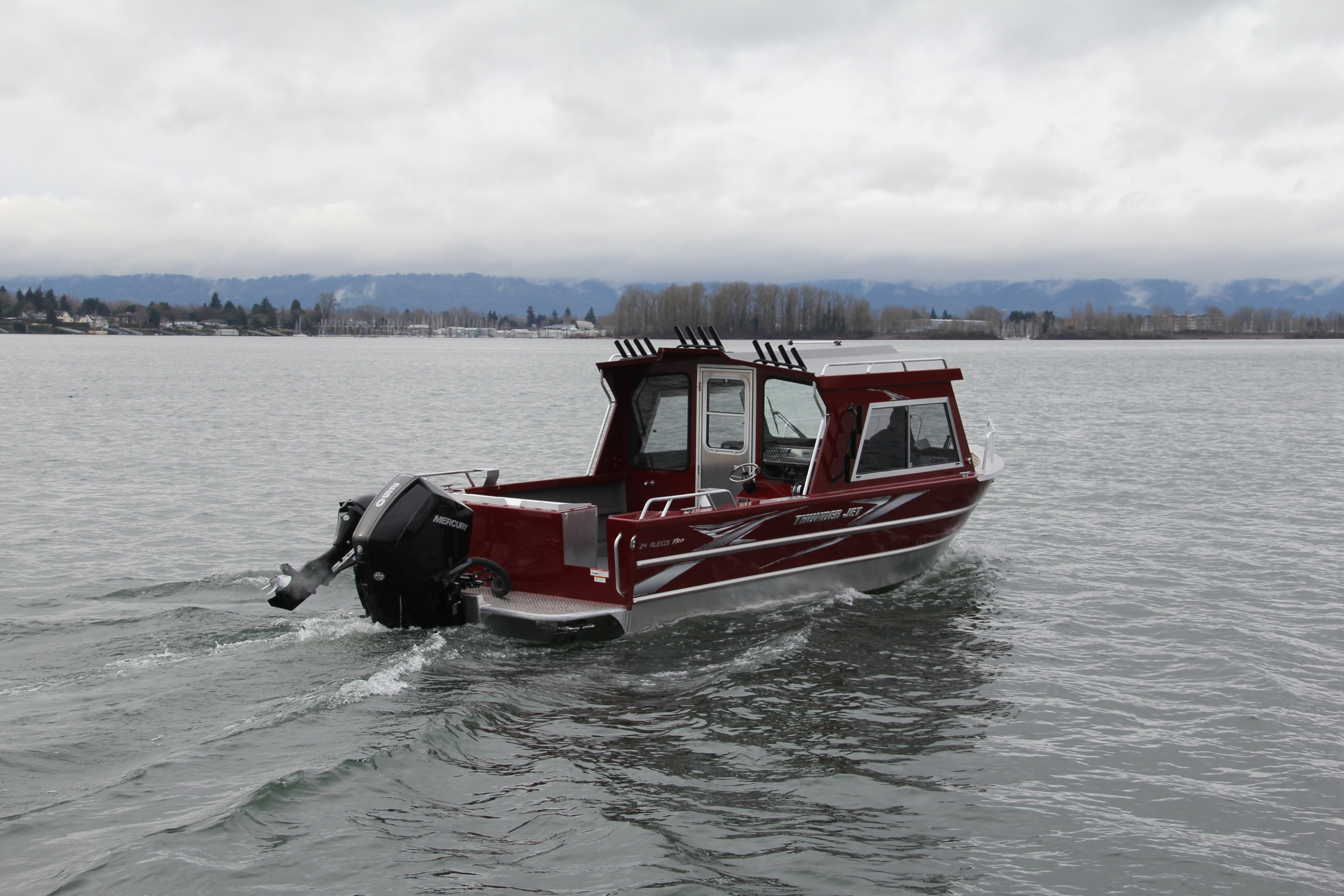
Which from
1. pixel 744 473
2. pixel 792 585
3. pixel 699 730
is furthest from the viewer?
pixel 744 473

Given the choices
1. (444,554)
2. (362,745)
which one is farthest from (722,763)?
(444,554)

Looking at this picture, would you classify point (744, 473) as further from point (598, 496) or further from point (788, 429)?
point (598, 496)

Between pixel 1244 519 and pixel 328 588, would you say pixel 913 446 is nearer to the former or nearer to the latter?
pixel 328 588

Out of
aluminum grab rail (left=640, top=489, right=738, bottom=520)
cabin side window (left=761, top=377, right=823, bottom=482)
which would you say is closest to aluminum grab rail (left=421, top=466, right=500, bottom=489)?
aluminum grab rail (left=640, top=489, right=738, bottom=520)

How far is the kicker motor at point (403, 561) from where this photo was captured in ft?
28.7

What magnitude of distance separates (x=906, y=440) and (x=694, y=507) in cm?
304

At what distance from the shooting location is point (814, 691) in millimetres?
8844

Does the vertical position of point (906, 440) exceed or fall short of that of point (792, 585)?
it exceeds it

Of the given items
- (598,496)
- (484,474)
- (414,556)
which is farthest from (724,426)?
Result: (414,556)

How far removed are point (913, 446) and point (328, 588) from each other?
6944 millimetres

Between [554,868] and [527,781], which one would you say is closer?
[554,868]

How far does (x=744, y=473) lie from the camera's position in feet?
38.4

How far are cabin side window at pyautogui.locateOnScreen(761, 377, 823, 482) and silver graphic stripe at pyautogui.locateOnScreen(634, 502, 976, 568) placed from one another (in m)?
0.98

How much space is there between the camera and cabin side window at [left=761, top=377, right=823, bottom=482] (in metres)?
11.7
